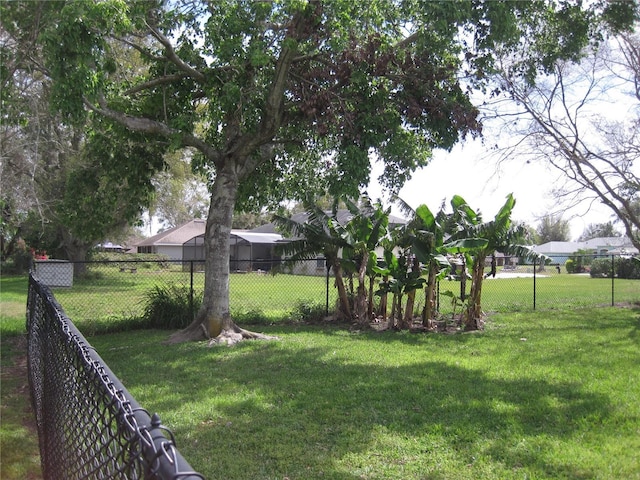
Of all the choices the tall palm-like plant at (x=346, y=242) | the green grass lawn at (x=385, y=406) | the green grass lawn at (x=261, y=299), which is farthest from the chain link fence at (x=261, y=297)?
the green grass lawn at (x=385, y=406)

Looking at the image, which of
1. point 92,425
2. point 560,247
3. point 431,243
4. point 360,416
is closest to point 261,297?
point 431,243

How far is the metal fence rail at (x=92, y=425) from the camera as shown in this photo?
1415 mm

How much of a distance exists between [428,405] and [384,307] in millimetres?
7403

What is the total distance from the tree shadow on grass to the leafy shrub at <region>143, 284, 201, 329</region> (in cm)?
406

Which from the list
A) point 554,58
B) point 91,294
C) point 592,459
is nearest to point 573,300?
point 554,58

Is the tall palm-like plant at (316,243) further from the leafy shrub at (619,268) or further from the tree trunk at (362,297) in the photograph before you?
the leafy shrub at (619,268)

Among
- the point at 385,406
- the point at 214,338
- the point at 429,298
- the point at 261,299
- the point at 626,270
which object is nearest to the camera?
the point at 385,406

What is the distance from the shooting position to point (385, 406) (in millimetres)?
6496

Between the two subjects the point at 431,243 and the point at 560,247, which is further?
the point at 560,247

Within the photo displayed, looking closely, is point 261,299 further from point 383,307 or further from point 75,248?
point 75,248

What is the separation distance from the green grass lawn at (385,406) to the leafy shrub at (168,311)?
5.57ft

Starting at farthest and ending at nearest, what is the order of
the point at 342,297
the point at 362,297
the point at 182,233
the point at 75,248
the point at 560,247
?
the point at 560,247
the point at 182,233
the point at 75,248
the point at 342,297
the point at 362,297

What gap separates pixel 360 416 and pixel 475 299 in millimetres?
7891

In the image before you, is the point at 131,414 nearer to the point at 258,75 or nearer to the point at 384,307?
the point at 258,75
